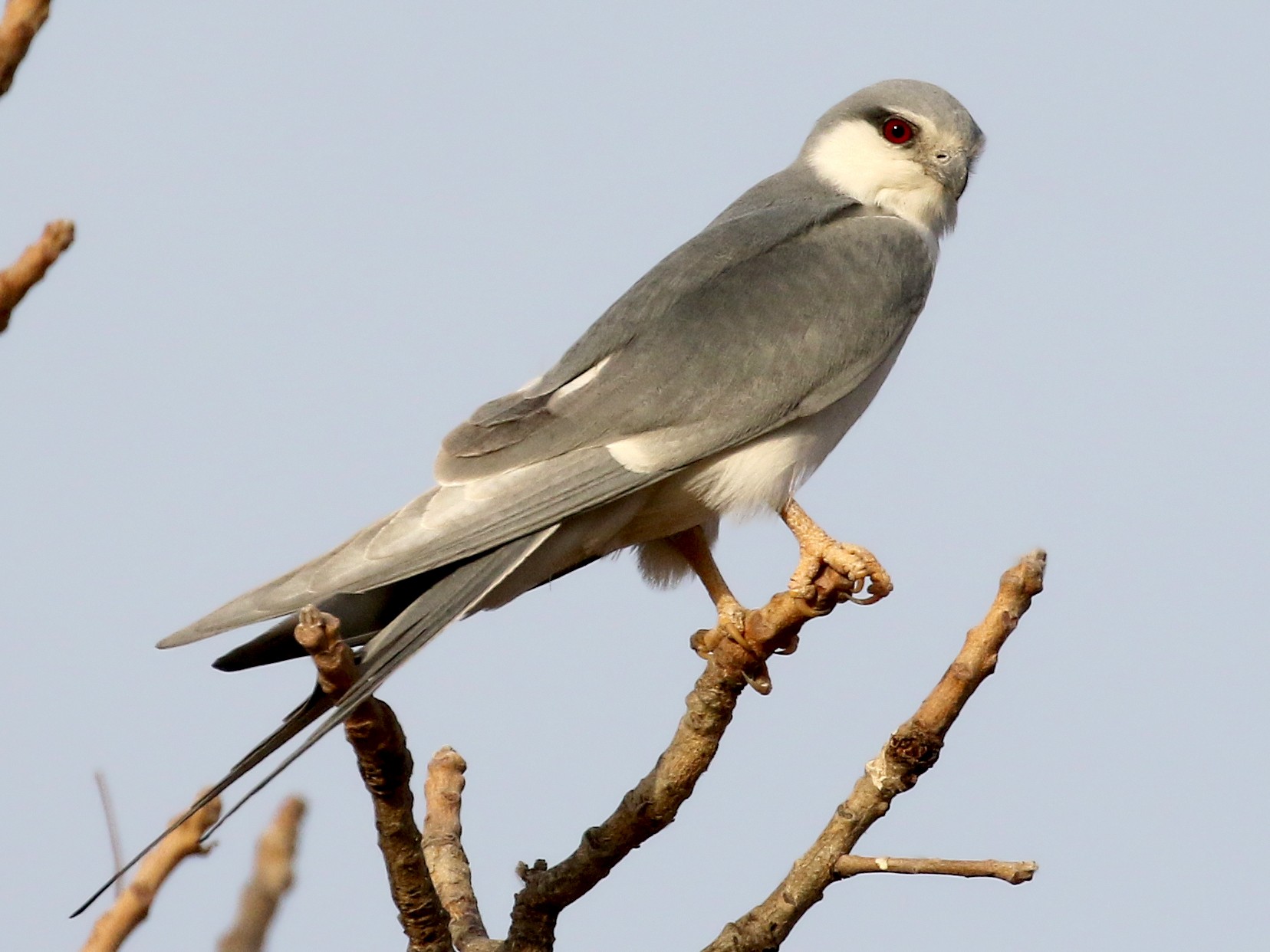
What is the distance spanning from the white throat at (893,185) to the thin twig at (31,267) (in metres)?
4.35

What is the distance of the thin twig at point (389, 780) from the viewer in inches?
130

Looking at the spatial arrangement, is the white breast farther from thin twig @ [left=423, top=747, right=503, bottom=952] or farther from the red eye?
the red eye

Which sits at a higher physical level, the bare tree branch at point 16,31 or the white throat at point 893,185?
the white throat at point 893,185

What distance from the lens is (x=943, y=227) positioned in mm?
6059

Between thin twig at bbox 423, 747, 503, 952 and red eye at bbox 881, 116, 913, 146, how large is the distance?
2.95 metres

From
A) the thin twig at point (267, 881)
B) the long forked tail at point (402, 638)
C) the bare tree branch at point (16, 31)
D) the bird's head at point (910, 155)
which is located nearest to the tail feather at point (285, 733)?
the long forked tail at point (402, 638)

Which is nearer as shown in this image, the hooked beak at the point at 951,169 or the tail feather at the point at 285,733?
the tail feather at the point at 285,733

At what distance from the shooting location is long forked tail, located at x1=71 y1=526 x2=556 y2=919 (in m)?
3.42

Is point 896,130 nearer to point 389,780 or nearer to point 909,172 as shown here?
point 909,172

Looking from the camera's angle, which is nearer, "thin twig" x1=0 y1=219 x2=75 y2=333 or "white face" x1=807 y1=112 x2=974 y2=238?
"thin twig" x1=0 y1=219 x2=75 y2=333

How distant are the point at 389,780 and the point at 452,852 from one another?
4.03ft

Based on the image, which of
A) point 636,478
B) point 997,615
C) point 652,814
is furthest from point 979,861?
point 636,478

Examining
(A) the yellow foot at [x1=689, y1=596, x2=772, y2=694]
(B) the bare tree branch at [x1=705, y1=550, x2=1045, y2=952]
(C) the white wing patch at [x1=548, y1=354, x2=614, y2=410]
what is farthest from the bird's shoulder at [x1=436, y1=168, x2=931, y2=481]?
(B) the bare tree branch at [x1=705, y1=550, x2=1045, y2=952]

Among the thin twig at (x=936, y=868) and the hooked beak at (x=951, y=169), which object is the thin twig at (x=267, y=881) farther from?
the hooked beak at (x=951, y=169)
